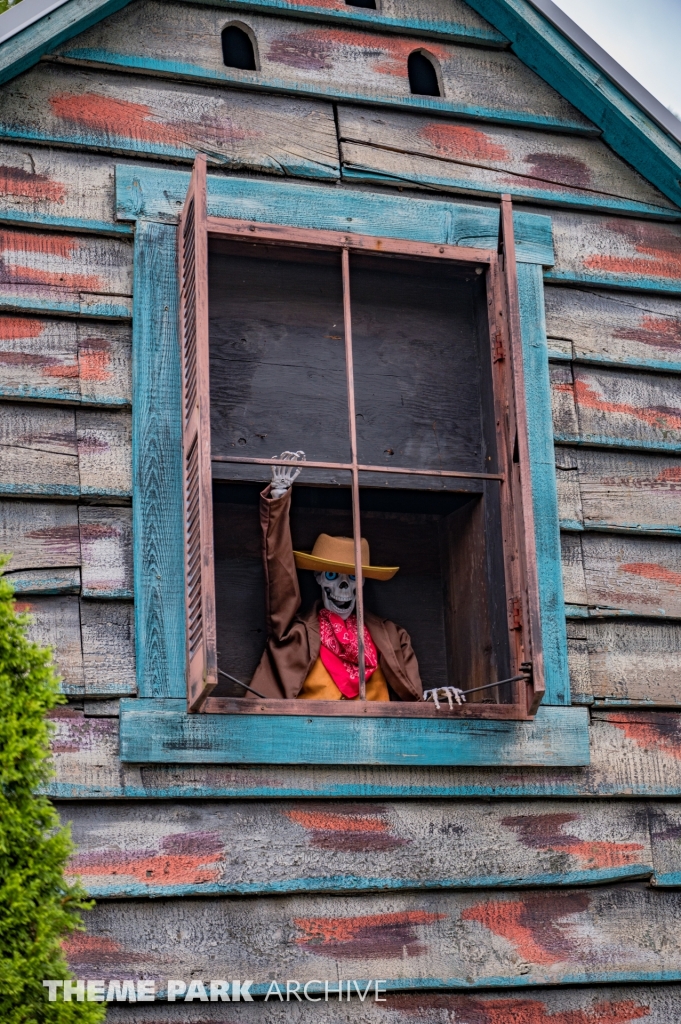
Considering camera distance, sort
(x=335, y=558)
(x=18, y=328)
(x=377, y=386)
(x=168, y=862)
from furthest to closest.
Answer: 1. (x=335, y=558)
2. (x=377, y=386)
3. (x=18, y=328)
4. (x=168, y=862)

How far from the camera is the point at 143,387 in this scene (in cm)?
382

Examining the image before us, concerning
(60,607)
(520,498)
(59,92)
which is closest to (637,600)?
(520,498)

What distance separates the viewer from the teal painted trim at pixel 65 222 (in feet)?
12.7

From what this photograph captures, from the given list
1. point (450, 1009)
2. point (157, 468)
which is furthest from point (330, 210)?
point (450, 1009)

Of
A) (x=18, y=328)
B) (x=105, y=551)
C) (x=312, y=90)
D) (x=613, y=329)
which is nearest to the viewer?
(x=105, y=551)

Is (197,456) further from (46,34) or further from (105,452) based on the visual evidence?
(46,34)

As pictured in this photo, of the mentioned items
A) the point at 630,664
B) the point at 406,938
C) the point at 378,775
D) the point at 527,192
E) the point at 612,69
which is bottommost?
the point at 406,938

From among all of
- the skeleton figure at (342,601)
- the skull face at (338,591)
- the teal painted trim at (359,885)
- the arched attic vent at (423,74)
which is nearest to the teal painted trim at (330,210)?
the arched attic vent at (423,74)

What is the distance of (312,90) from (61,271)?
40.1 inches

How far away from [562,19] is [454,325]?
1.02 meters

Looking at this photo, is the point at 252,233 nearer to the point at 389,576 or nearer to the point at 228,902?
the point at 389,576

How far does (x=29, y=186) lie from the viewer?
392cm

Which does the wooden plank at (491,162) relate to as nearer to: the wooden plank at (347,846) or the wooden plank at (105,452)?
the wooden plank at (105,452)

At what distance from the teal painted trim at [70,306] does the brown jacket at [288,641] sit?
0.85 metres
